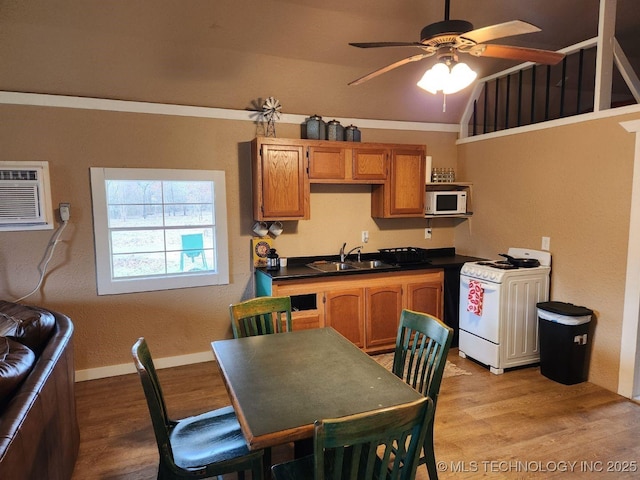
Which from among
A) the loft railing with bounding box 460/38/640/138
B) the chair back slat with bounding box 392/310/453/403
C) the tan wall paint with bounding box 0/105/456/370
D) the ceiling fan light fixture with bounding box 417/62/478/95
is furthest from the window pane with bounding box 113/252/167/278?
the loft railing with bounding box 460/38/640/138

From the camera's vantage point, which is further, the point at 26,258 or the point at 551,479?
the point at 26,258

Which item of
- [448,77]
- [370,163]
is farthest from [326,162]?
[448,77]

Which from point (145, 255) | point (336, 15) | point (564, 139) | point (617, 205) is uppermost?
point (336, 15)

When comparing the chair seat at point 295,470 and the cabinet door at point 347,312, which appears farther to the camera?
the cabinet door at point 347,312

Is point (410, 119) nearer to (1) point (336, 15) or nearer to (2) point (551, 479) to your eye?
(1) point (336, 15)

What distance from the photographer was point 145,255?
3.85m

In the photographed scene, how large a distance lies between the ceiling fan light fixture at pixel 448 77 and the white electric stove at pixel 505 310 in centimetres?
197

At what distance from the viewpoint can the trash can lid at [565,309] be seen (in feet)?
11.0

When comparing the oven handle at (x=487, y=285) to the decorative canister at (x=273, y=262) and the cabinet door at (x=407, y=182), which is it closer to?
the cabinet door at (x=407, y=182)

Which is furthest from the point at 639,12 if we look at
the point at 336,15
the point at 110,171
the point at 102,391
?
the point at 102,391

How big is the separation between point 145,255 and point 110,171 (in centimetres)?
84

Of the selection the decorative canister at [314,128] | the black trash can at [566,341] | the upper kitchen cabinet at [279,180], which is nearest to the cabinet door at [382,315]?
the upper kitchen cabinet at [279,180]

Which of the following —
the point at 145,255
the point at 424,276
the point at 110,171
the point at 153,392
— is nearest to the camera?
the point at 153,392

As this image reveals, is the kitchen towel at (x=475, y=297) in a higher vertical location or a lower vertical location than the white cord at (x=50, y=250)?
lower
